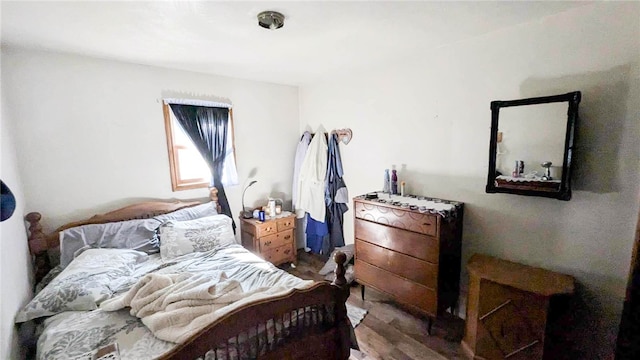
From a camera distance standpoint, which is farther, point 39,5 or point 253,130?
point 253,130

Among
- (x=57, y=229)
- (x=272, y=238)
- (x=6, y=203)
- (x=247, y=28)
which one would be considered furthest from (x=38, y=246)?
(x=247, y=28)

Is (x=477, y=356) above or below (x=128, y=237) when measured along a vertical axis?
below

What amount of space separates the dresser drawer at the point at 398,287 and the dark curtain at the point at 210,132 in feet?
5.36

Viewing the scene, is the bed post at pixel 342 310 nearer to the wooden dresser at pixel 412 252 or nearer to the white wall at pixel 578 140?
the wooden dresser at pixel 412 252

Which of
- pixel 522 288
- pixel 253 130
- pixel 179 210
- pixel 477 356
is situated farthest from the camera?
pixel 253 130

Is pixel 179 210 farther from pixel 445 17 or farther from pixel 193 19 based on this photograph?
pixel 445 17

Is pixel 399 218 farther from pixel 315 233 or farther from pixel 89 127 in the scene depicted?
pixel 89 127

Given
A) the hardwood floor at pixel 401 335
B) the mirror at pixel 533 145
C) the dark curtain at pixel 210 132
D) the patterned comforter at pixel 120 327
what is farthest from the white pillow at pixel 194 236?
the mirror at pixel 533 145

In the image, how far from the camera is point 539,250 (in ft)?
6.12

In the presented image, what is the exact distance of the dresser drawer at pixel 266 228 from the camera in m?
2.98

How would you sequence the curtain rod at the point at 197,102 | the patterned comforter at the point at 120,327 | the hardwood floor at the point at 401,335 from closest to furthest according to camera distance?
the patterned comforter at the point at 120,327 → the hardwood floor at the point at 401,335 → the curtain rod at the point at 197,102

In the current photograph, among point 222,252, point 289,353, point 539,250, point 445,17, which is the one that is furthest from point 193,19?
point 539,250

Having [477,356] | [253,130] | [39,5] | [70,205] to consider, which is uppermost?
[39,5]

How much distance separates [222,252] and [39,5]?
75.5 inches
